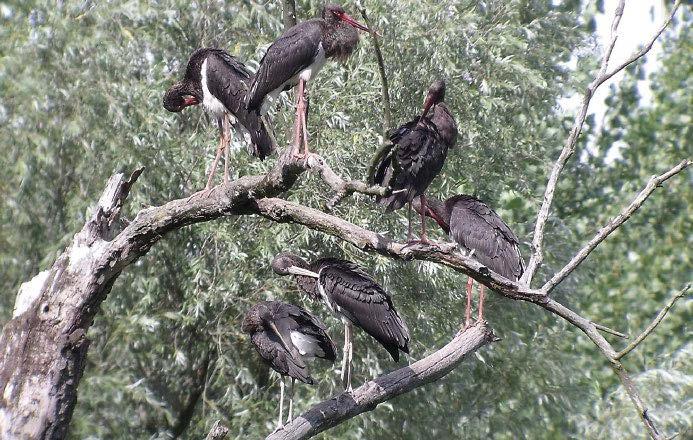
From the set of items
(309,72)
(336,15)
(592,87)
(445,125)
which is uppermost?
(592,87)

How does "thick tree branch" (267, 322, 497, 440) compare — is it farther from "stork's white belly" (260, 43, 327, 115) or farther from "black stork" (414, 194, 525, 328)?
"stork's white belly" (260, 43, 327, 115)

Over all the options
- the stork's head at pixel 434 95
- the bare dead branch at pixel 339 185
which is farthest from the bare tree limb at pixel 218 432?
the stork's head at pixel 434 95

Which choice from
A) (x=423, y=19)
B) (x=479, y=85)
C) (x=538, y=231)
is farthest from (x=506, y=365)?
(x=538, y=231)

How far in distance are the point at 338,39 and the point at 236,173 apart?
290 centimetres

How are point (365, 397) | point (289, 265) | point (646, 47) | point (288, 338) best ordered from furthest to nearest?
1. point (289, 265)
2. point (288, 338)
3. point (365, 397)
4. point (646, 47)

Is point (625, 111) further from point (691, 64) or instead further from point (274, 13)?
point (274, 13)

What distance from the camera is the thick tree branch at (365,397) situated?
18.8 ft

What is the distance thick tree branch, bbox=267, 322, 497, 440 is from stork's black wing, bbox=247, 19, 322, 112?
182 cm

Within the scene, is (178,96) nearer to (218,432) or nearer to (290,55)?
(290,55)

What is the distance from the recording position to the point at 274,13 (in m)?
9.99

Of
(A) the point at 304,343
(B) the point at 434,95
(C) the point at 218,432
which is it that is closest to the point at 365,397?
(A) the point at 304,343

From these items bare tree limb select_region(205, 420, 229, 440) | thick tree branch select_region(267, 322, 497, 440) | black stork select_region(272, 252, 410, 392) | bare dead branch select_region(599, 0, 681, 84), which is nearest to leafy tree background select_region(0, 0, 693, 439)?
black stork select_region(272, 252, 410, 392)

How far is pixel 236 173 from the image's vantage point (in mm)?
9000

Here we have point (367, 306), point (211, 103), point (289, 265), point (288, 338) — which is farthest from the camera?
point (211, 103)
